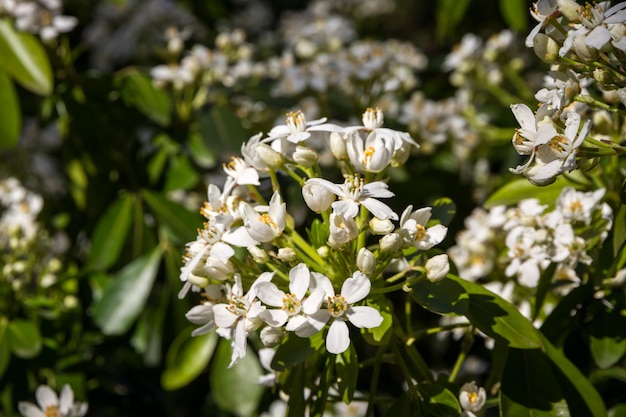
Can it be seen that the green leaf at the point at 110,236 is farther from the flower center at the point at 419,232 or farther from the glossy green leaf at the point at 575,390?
the glossy green leaf at the point at 575,390

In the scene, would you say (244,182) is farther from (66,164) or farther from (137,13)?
(137,13)

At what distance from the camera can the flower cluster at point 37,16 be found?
1.96m

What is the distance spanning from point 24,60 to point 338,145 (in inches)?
47.4

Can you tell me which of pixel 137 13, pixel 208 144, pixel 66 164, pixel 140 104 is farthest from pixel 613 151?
pixel 137 13

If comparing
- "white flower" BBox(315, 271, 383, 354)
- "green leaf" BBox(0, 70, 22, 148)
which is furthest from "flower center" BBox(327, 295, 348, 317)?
"green leaf" BBox(0, 70, 22, 148)

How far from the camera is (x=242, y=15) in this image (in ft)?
11.4

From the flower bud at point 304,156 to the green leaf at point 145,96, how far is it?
40.5 inches

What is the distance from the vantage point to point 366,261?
991 mm

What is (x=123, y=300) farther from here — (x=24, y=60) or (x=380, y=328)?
(x=380, y=328)

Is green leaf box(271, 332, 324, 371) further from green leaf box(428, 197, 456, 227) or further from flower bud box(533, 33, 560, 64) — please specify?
flower bud box(533, 33, 560, 64)

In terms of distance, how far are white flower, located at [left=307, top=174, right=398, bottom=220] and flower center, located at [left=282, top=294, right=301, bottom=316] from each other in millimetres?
Result: 135

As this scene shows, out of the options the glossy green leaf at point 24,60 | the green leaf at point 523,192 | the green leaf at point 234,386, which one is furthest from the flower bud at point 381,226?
the glossy green leaf at point 24,60

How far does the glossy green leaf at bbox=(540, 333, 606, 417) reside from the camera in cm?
111

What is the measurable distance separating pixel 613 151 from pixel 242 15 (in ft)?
9.04
